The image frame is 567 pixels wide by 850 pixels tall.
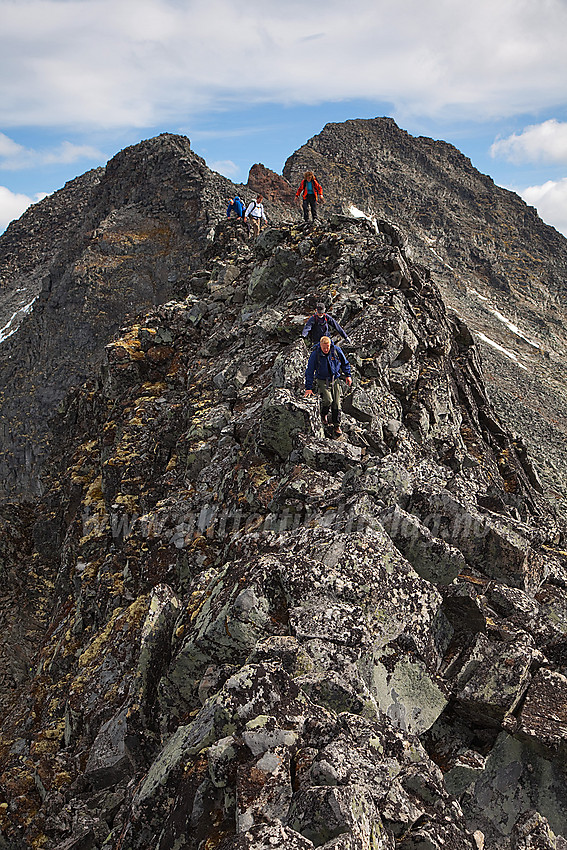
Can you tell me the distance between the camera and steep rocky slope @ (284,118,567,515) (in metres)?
63.1

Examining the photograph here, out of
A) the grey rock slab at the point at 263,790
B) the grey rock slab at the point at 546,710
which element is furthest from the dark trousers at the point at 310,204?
the grey rock slab at the point at 263,790

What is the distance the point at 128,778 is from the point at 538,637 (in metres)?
7.16

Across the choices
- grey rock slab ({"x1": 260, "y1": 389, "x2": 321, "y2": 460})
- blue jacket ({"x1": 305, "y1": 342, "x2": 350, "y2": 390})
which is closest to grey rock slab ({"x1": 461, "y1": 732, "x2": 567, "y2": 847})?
grey rock slab ({"x1": 260, "y1": 389, "x2": 321, "y2": 460})

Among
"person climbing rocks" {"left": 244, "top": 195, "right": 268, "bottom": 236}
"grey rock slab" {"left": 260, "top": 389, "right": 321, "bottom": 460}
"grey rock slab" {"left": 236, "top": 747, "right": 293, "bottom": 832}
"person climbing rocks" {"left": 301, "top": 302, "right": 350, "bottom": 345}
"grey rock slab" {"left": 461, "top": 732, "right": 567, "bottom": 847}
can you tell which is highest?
"person climbing rocks" {"left": 244, "top": 195, "right": 268, "bottom": 236}

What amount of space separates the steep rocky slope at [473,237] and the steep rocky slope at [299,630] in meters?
38.1

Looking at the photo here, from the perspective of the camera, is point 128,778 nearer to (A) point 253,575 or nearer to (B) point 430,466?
(A) point 253,575

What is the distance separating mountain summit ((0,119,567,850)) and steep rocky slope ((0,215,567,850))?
0.04m

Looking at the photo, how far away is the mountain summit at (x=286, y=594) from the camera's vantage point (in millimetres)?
6594

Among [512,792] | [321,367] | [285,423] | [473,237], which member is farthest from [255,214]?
Answer: [473,237]

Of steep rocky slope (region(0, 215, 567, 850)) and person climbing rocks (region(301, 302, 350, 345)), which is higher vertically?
person climbing rocks (region(301, 302, 350, 345))

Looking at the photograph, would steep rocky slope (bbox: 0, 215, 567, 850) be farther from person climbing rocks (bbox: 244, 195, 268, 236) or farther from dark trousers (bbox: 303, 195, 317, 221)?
person climbing rocks (bbox: 244, 195, 268, 236)

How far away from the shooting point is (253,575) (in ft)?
28.3

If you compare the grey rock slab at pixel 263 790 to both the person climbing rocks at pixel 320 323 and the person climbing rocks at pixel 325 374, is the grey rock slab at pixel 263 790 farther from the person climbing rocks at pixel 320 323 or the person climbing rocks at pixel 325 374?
the person climbing rocks at pixel 320 323

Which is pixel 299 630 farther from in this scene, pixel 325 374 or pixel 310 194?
pixel 310 194
